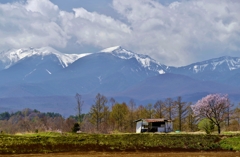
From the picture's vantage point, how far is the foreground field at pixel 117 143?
51.7 meters

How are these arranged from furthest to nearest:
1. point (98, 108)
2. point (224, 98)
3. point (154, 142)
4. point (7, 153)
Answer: point (98, 108) → point (224, 98) → point (154, 142) → point (7, 153)

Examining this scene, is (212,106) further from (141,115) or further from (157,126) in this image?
(141,115)

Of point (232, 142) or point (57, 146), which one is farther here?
point (232, 142)

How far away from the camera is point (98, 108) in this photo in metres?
119

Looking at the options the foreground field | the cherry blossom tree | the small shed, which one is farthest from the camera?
the small shed

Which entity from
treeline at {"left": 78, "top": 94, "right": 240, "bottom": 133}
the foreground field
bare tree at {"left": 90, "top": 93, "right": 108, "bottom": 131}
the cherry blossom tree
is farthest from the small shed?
the foreground field

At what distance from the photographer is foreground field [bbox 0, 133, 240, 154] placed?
51.7m

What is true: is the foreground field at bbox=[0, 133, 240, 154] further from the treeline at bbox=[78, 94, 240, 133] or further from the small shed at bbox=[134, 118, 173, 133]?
the treeline at bbox=[78, 94, 240, 133]

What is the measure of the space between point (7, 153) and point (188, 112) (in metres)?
84.4

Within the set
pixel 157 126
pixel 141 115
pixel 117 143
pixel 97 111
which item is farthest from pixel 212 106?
pixel 141 115

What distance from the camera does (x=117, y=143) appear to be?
5847cm

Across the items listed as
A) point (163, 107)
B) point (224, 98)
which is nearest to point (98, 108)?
point (163, 107)

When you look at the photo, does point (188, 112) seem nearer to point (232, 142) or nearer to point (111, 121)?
point (111, 121)

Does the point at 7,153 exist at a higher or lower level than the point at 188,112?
lower
